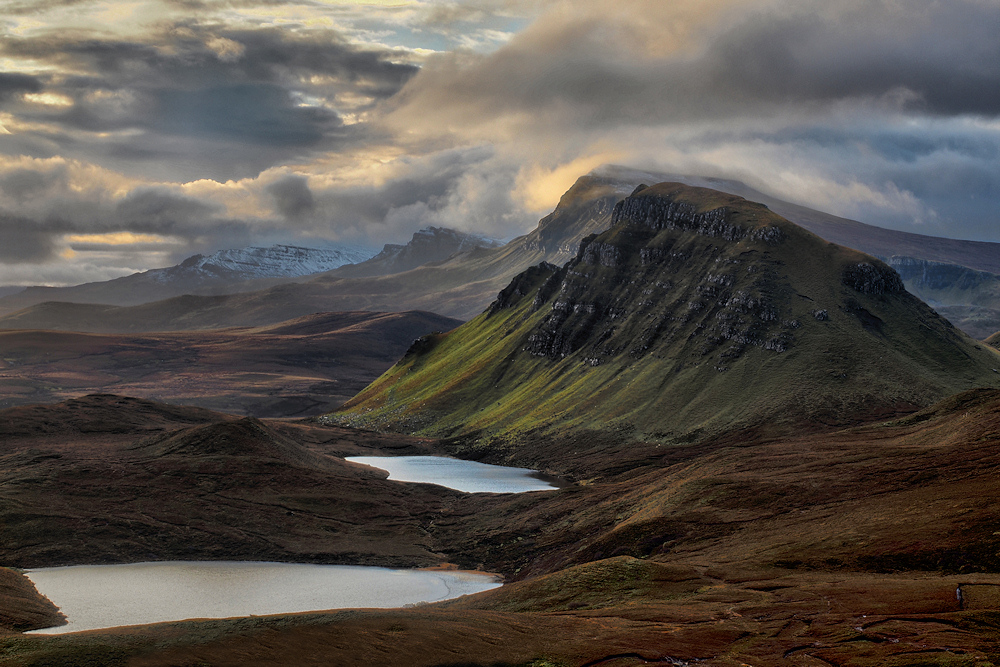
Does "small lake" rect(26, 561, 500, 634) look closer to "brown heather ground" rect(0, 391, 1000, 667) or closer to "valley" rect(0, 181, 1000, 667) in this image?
"valley" rect(0, 181, 1000, 667)

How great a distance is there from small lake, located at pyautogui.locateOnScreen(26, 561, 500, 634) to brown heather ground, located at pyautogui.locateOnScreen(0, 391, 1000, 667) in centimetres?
672

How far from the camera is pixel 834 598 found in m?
65.2

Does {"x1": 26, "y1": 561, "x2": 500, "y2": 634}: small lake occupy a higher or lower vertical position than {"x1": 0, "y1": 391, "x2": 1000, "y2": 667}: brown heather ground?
lower

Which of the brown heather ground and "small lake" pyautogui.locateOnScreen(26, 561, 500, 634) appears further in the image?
"small lake" pyautogui.locateOnScreen(26, 561, 500, 634)

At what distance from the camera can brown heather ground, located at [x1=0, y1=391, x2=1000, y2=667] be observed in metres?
55.9

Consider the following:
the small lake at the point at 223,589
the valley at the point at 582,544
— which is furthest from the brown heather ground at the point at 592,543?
the small lake at the point at 223,589

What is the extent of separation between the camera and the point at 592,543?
372 feet

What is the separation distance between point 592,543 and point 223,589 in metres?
54.0

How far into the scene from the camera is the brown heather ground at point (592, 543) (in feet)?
183

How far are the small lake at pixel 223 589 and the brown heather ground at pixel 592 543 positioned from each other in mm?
6715

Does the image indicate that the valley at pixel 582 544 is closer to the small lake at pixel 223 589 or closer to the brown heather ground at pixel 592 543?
the brown heather ground at pixel 592 543

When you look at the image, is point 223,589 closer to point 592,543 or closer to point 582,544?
point 582,544

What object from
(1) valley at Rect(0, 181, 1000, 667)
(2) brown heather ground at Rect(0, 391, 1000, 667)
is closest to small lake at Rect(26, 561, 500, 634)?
(1) valley at Rect(0, 181, 1000, 667)

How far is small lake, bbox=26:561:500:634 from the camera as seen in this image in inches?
3912
